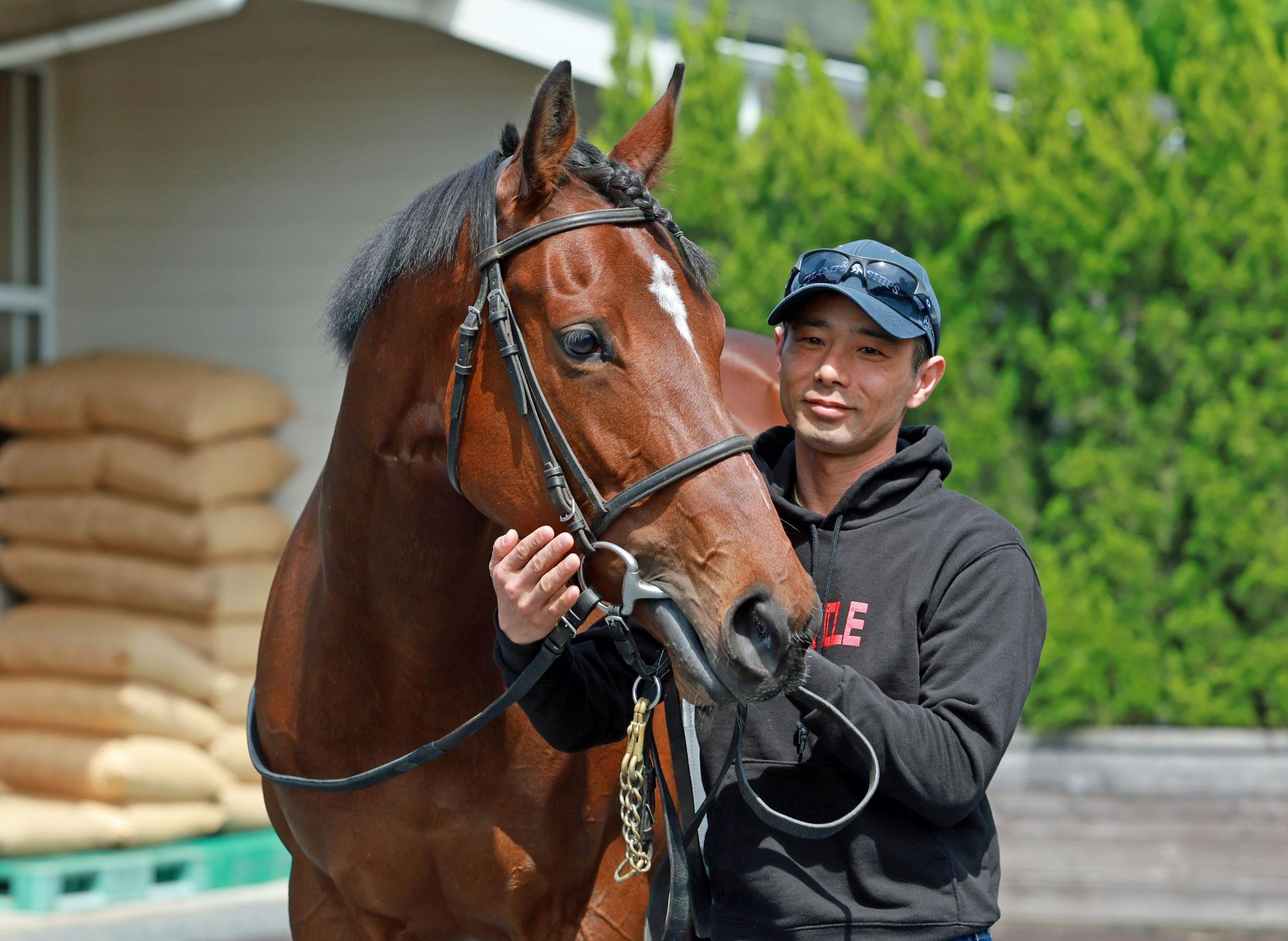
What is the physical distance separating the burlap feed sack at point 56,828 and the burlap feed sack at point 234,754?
0.41 meters

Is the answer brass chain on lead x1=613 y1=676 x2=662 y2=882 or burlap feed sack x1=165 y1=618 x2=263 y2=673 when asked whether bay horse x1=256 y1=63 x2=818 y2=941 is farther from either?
burlap feed sack x1=165 y1=618 x2=263 y2=673

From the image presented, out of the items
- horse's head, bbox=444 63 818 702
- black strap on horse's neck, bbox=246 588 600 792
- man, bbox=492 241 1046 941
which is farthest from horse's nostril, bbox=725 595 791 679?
black strap on horse's neck, bbox=246 588 600 792

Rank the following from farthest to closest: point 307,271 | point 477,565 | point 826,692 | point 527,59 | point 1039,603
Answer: point 307,271 → point 527,59 → point 477,565 → point 1039,603 → point 826,692

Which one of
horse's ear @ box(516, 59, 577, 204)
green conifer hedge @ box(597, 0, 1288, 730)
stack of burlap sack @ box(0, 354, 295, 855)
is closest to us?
horse's ear @ box(516, 59, 577, 204)

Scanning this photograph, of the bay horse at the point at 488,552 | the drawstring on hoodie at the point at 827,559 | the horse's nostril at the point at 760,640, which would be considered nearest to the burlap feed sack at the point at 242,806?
the bay horse at the point at 488,552

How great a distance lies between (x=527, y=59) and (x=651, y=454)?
384cm

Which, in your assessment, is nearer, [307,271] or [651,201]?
[651,201]

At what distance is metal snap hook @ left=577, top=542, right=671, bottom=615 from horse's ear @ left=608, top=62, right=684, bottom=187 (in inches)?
26.6

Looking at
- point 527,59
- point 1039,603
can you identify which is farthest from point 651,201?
point 527,59

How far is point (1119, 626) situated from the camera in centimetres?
541

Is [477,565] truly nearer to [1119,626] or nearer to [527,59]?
[527,59]

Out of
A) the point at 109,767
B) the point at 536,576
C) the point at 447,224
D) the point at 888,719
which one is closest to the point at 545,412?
the point at 536,576

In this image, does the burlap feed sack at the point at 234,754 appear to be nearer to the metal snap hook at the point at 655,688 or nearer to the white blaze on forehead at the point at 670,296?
the metal snap hook at the point at 655,688

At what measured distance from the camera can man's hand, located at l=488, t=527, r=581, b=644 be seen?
1710 millimetres
